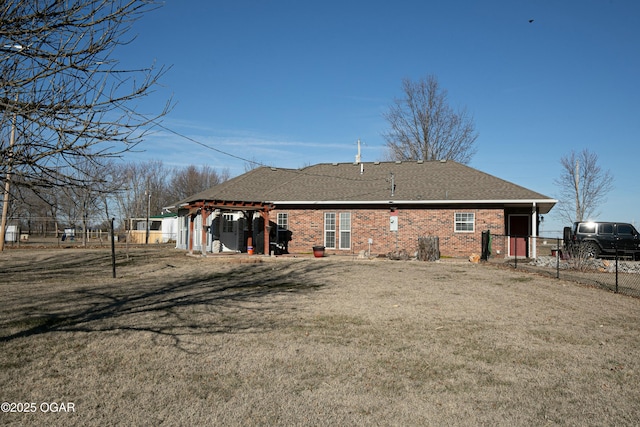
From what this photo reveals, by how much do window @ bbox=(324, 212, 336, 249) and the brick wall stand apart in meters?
0.17

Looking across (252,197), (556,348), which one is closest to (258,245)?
(252,197)

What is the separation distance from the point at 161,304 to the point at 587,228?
1944cm

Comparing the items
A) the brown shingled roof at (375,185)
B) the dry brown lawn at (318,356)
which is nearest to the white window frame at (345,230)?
the brown shingled roof at (375,185)

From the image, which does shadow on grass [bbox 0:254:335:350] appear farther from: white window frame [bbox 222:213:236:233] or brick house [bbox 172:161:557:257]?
white window frame [bbox 222:213:236:233]

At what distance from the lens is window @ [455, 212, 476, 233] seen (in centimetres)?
2139

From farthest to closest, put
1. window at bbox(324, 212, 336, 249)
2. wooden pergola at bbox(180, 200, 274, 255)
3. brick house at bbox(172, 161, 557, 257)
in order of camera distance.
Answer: window at bbox(324, 212, 336, 249) → brick house at bbox(172, 161, 557, 257) → wooden pergola at bbox(180, 200, 274, 255)

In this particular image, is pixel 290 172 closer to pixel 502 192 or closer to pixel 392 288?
pixel 502 192

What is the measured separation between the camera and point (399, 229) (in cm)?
2244

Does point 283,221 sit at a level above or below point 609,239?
above

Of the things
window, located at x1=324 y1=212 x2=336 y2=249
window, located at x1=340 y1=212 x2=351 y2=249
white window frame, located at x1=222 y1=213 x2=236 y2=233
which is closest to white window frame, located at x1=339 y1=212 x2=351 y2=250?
window, located at x1=340 y1=212 x2=351 y2=249

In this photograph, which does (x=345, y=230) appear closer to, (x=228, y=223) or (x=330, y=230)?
(x=330, y=230)

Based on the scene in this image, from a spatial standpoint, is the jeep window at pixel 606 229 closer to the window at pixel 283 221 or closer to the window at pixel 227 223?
the window at pixel 283 221

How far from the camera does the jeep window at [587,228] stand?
20589 mm

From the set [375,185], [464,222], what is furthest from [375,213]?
[464,222]
